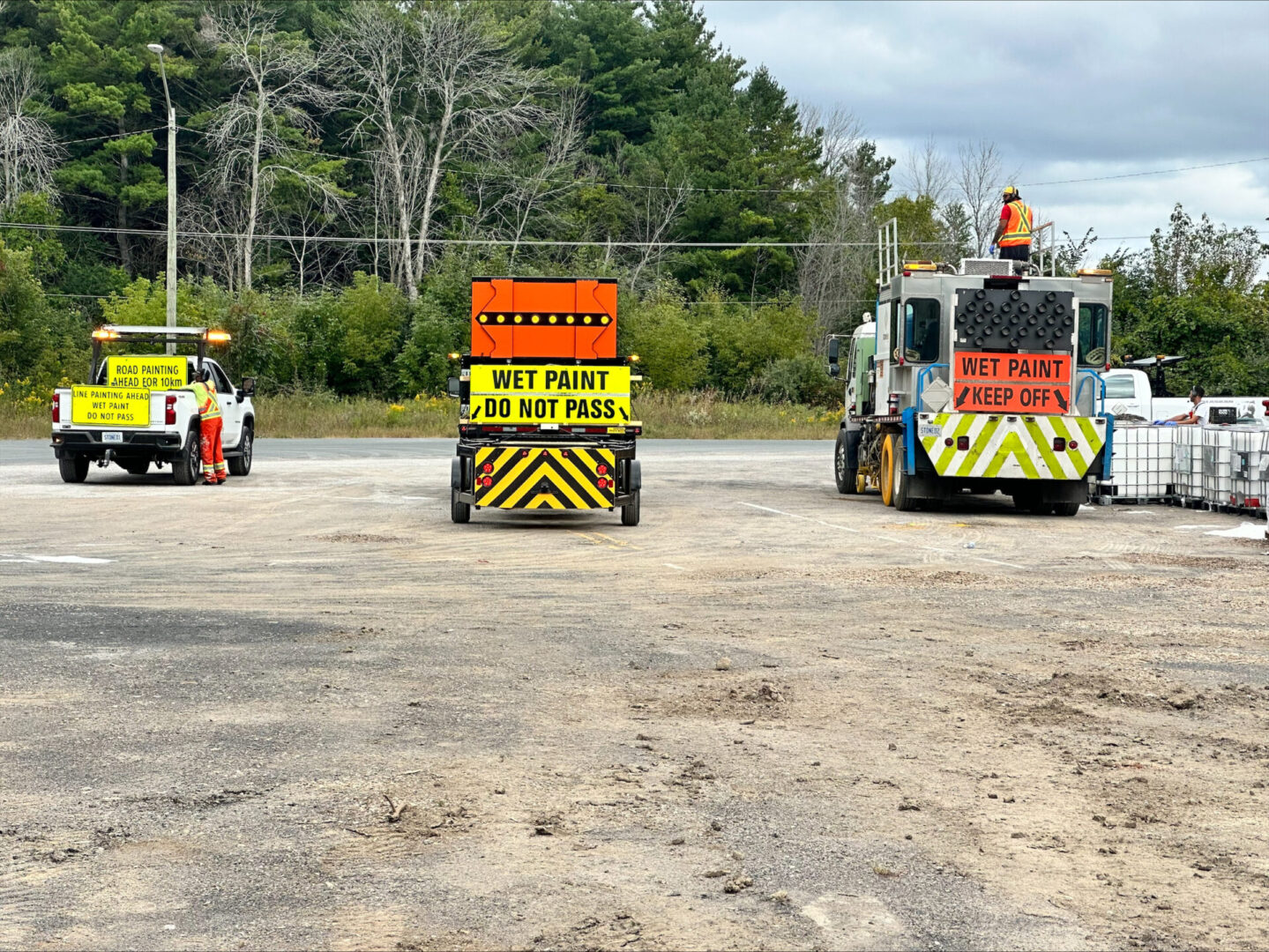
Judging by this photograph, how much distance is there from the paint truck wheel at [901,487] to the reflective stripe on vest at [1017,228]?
316 cm

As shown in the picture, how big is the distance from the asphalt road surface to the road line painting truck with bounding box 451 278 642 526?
123 inches

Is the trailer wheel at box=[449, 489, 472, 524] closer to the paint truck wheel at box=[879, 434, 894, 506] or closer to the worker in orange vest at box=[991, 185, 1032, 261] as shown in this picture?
the paint truck wheel at box=[879, 434, 894, 506]

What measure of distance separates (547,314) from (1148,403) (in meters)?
15.1

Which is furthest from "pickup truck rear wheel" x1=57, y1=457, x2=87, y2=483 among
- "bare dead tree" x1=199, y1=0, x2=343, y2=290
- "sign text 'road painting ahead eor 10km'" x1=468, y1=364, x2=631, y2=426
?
"bare dead tree" x1=199, y1=0, x2=343, y2=290

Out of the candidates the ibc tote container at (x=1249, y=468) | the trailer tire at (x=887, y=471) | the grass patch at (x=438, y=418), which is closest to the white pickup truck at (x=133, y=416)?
the trailer tire at (x=887, y=471)

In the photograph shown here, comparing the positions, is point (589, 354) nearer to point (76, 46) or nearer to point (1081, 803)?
point (1081, 803)

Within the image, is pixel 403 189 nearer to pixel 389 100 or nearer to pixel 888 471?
pixel 389 100

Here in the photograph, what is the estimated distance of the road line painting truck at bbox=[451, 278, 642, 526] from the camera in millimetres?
17234

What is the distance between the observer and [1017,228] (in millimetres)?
21266

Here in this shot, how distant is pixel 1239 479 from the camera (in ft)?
67.5

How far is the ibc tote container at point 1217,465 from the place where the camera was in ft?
68.6

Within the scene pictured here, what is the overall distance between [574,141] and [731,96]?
9672 millimetres

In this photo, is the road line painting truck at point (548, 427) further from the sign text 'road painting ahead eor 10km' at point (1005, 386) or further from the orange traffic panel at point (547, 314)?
the sign text 'road painting ahead eor 10km' at point (1005, 386)

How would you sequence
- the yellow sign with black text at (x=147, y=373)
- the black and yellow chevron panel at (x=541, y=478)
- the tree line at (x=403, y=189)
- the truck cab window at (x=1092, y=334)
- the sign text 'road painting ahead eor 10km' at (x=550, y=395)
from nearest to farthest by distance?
the black and yellow chevron panel at (x=541, y=478)
the sign text 'road painting ahead eor 10km' at (x=550, y=395)
the truck cab window at (x=1092, y=334)
the yellow sign with black text at (x=147, y=373)
the tree line at (x=403, y=189)
